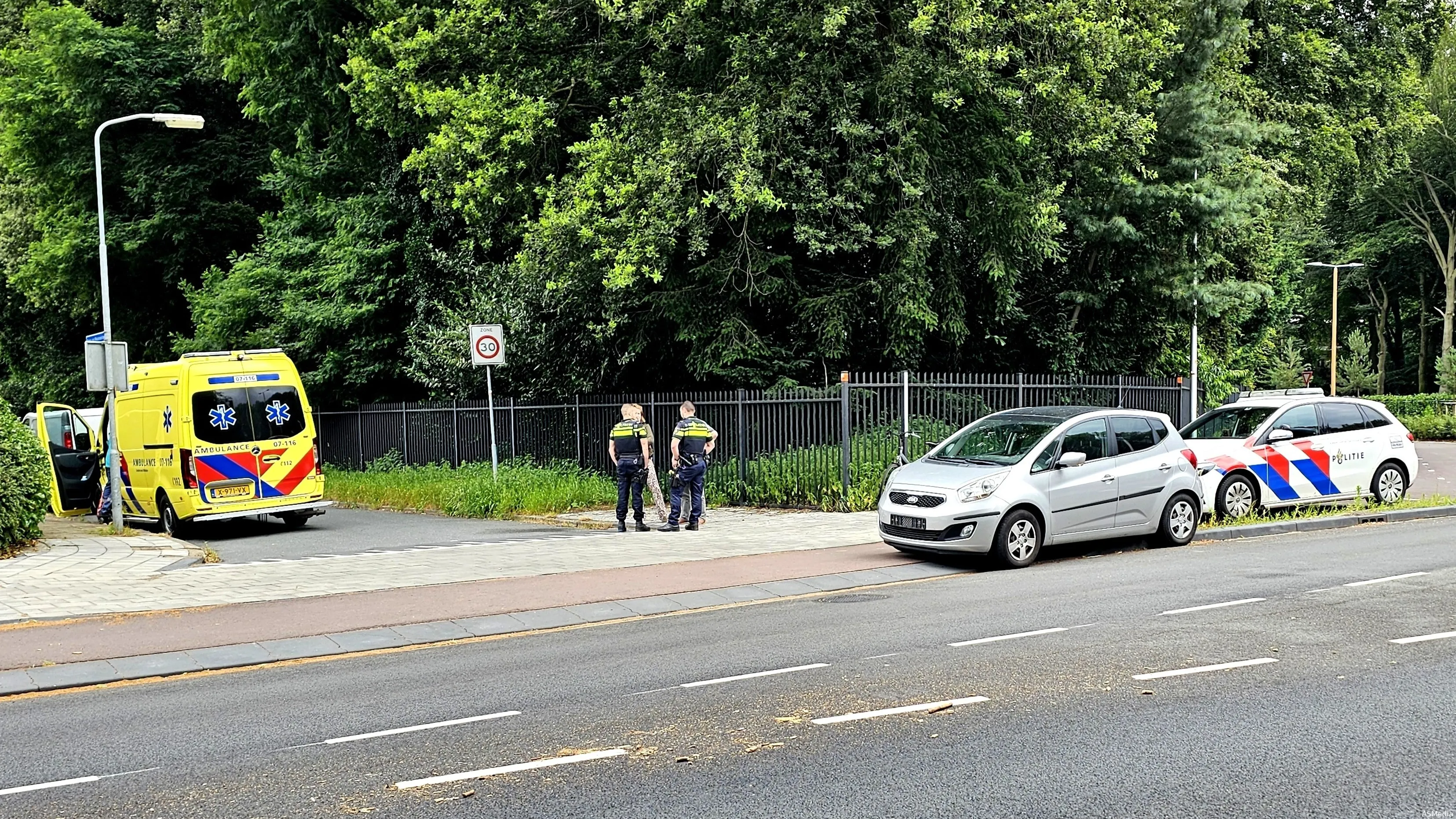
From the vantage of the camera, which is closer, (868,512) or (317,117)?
(868,512)

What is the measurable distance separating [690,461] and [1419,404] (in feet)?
155

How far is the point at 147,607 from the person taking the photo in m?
10.8

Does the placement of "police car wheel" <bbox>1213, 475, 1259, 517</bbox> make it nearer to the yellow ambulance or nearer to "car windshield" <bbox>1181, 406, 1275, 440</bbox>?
"car windshield" <bbox>1181, 406, 1275, 440</bbox>

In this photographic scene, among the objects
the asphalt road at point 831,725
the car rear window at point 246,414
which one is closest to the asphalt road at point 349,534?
the car rear window at point 246,414

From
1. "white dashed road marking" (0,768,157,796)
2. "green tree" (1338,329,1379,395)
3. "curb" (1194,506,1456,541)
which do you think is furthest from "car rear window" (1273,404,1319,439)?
"green tree" (1338,329,1379,395)

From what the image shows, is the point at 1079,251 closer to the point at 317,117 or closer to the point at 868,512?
the point at 868,512

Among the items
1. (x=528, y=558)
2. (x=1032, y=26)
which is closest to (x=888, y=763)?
(x=528, y=558)

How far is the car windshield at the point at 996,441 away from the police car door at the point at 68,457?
54.3 feet

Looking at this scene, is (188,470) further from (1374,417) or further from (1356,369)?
(1356,369)

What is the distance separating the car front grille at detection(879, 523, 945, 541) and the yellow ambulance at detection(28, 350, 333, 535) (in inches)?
381

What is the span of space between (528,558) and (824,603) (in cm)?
439

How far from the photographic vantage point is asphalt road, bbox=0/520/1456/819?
526 cm

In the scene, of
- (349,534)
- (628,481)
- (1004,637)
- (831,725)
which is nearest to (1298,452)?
(628,481)

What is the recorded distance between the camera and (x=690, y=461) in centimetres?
1645
